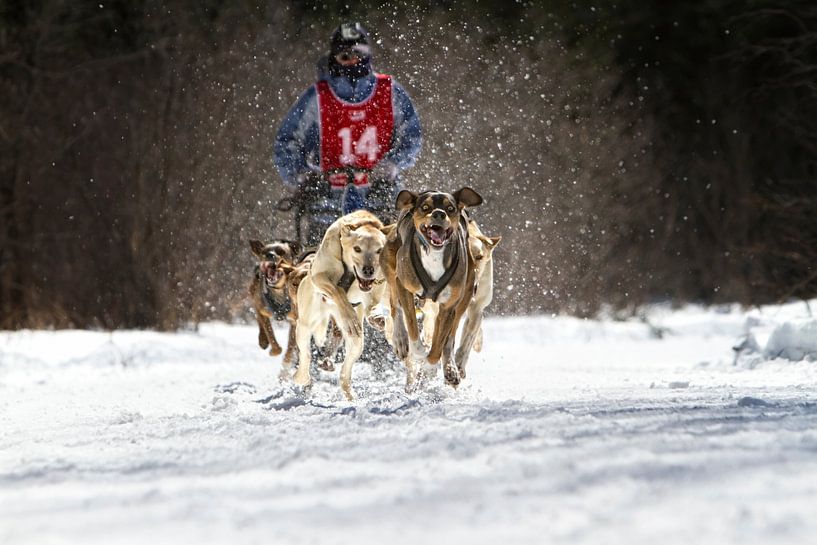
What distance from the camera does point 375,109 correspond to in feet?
27.0

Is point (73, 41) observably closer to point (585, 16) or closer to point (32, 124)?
point (32, 124)

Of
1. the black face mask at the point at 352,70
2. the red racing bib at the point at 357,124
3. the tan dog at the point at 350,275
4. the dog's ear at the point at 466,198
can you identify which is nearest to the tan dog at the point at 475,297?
the dog's ear at the point at 466,198

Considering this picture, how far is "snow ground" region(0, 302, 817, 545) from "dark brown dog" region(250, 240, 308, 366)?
0.66 metres

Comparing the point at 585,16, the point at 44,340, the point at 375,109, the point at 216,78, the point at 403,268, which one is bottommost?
the point at 44,340

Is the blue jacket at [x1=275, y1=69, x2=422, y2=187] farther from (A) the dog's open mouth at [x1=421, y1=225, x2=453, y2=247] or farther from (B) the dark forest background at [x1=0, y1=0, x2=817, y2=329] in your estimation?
(B) the dark forest background at [x1=0, y1=0, x2=817, y2=329]

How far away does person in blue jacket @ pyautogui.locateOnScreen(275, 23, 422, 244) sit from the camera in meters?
8.05

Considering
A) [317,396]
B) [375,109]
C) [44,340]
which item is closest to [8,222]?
[44,340]

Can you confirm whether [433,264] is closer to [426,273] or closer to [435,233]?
[426,273]

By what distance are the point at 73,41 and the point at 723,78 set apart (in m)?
14.7

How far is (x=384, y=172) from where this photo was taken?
799 centimetres

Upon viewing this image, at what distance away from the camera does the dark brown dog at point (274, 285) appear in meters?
7.90

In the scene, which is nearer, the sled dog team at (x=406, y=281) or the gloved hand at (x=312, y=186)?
the sled dog team at (x=406, y=281)

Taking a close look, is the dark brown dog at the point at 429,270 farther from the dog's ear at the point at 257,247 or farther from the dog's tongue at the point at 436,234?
the dog's ear at the point at 257,247

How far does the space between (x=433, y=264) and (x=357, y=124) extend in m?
2.45
